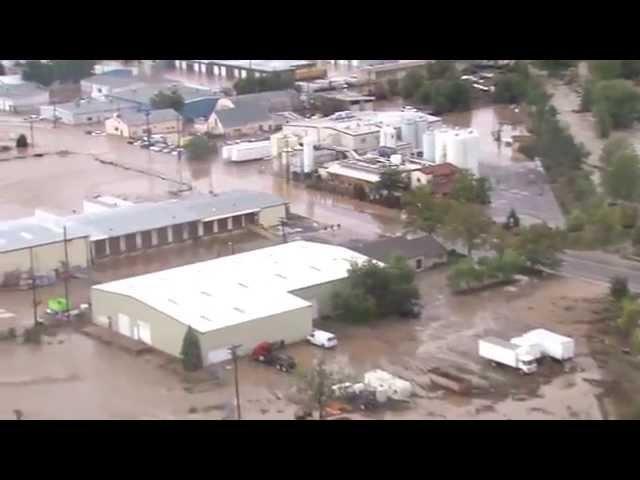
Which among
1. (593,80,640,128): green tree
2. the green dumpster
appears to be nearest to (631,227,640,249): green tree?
the green dumpster

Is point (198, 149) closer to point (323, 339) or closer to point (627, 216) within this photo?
point (627, 216)

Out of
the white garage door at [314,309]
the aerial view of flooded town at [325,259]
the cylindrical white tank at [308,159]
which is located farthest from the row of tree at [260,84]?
the white garage door at [314,309]

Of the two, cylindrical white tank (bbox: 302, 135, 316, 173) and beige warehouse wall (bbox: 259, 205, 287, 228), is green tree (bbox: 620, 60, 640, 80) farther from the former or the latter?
beige warehouse wall (bbox: 259, 205, 287, 228)

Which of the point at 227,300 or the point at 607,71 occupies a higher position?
the point at 607,71

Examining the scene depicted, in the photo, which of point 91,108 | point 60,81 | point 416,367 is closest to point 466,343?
point 416,367

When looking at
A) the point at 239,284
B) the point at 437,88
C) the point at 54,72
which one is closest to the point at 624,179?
the point at 239,284

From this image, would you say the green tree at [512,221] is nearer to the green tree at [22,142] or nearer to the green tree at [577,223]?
the green tree at [577,223]
